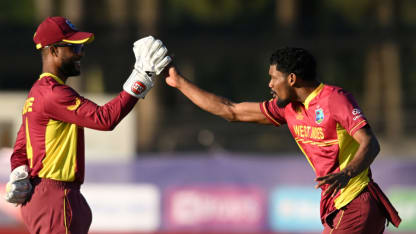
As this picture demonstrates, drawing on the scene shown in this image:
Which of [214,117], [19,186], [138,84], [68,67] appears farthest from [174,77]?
[214,117]

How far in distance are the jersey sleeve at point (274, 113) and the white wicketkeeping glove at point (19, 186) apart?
6.27ft

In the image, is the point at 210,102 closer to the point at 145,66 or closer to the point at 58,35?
the point at 145,66

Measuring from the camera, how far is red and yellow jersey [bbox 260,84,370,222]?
5.69 metres

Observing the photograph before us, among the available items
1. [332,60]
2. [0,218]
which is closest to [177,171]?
[0,218]

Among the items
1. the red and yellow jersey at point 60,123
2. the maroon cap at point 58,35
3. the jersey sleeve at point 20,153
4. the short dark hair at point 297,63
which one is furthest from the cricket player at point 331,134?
the jersey sleeve at point 20,153

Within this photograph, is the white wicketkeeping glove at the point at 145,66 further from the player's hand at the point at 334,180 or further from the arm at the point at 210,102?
the player's hand at the point at 334,180

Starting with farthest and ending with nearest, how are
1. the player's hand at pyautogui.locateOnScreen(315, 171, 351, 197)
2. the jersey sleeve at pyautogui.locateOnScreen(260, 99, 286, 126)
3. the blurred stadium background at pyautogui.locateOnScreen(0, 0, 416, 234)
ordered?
the blurred stadium background at pyautogui.locateOnScreen(0, 0, 416, 234)
the jersey sleeve at pyautogui.locateOnScreen(260, 99, 286, 126)
the player's hand at pyautogui.locateOnScreen(315, 171, 351, 197)

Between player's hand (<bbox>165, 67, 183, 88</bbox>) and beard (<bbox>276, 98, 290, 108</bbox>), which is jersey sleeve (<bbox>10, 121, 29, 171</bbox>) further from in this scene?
beard (<bbox>276, 98, 290, 108</bbox>)

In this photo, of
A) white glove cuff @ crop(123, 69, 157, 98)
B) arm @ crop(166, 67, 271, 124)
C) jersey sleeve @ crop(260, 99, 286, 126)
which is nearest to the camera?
white glove cuff @ crop(123, 69, 157, 98)

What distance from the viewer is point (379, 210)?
5.82m

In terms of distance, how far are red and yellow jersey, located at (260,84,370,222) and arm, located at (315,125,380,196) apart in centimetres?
15

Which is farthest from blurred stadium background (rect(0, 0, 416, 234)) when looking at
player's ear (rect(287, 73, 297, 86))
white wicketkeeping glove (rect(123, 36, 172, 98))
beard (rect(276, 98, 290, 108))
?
white wicketkeeping glove (rect(123, 36, 172, 98))

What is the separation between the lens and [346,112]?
220 inches

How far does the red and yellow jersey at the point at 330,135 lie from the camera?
224 inches
